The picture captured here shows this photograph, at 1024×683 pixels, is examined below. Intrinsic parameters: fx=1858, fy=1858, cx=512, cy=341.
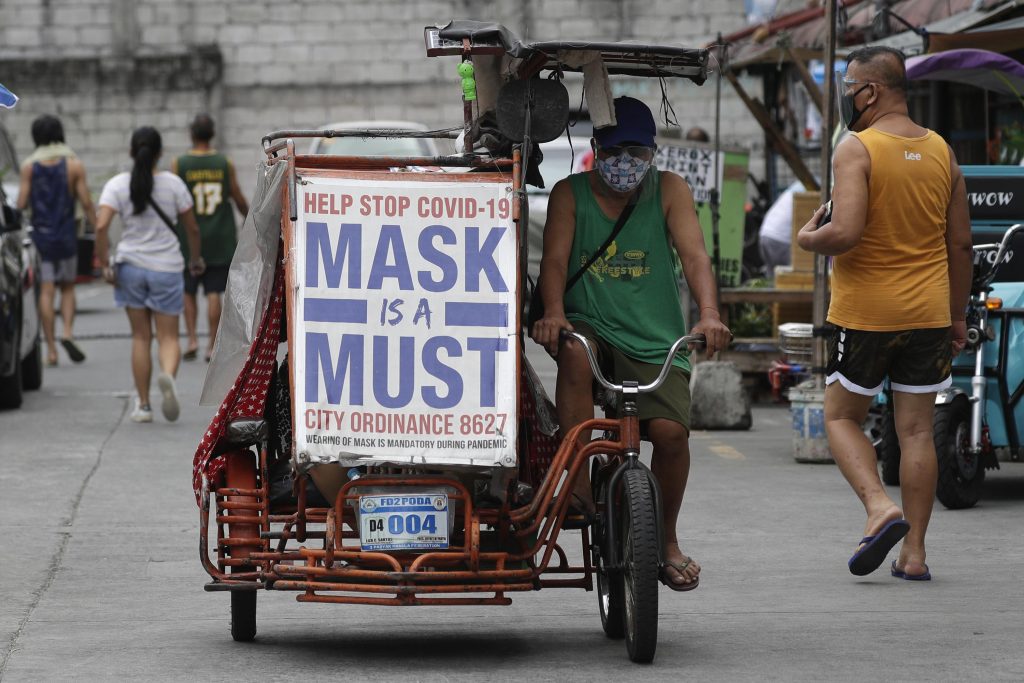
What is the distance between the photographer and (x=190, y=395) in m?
13.5

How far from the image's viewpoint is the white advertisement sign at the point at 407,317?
5.66 metres

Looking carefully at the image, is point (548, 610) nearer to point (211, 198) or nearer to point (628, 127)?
point (628, 127)

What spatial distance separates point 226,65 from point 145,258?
19.6m

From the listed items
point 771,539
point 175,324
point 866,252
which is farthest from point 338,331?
point 175,324

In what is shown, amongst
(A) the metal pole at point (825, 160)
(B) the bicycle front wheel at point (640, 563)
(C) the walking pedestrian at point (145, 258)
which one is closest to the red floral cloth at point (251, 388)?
(B) the bicycle front wheel at point (640, 563)

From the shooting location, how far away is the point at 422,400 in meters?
5.68

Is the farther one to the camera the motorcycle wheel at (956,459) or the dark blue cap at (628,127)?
the motorcycle wheel at (956,459)

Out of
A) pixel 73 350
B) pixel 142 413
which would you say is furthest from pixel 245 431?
pixel 73 350

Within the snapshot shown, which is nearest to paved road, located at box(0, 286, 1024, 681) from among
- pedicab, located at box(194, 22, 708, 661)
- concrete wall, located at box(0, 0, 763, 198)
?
pedicab, located at box(194, 22, 708, 661)

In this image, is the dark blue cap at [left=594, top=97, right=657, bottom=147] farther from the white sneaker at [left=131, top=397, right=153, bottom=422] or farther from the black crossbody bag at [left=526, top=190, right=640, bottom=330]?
the white sneaker at [left=131, top=397, right=153, bottom=422]

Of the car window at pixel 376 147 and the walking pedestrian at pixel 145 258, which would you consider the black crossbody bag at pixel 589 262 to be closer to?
the walking pedestrian at pixel 145 258

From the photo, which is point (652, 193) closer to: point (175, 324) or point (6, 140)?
point (175, 324)

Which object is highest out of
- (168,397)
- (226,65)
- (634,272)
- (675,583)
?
(226,65)

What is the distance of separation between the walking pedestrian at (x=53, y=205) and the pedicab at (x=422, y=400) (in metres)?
10.5
